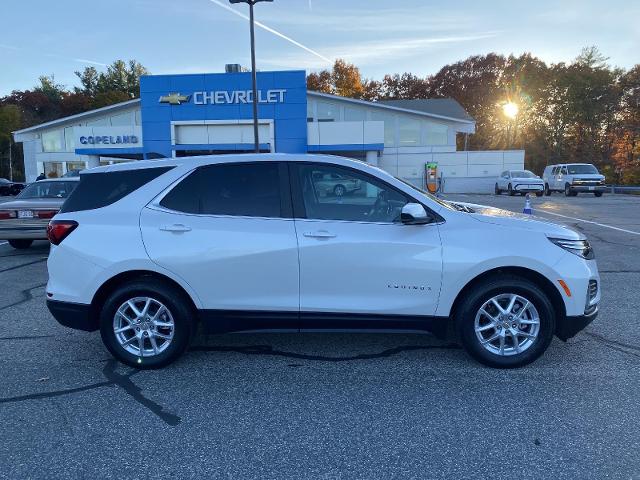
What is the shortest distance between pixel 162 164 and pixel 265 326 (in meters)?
1.69

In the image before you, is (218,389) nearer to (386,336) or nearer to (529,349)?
(386,336)

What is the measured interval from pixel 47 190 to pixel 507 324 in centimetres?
986

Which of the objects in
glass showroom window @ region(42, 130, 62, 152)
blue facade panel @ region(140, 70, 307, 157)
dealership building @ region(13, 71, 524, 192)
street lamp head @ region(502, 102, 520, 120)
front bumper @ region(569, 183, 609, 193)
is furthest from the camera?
street lamp head @ region(502, 102, 520, 120)

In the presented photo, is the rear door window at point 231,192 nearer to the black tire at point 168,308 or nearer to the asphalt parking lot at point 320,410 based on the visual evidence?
the black tire at point 168,308

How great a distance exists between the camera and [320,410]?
345 cm

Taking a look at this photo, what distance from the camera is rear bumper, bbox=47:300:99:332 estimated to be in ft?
13.5

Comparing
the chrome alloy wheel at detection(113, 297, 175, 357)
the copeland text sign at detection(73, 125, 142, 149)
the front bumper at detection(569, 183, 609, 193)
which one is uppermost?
the copeland text sign at detection(73, 125, 142, 149)

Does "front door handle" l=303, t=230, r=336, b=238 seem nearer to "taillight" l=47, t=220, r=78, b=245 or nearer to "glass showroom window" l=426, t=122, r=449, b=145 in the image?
"taillight" l=47, t=220, r=78, b=245

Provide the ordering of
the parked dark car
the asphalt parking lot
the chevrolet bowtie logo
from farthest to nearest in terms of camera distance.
Result: the parked dark car → the chevrolet bowtie logo → the asphalt parking lot

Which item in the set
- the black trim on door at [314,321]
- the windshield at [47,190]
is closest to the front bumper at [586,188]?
the windshield at [47,190]

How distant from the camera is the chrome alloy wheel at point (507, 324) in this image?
13.0 feet

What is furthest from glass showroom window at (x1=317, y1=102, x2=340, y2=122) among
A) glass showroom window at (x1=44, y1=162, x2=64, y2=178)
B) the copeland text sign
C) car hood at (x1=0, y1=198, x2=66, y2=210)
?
car hood at (x1=0, y1=198, x2=66, y2=210)

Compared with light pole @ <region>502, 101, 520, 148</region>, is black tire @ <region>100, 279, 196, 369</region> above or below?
below

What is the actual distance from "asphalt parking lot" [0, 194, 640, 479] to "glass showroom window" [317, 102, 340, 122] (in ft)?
105
